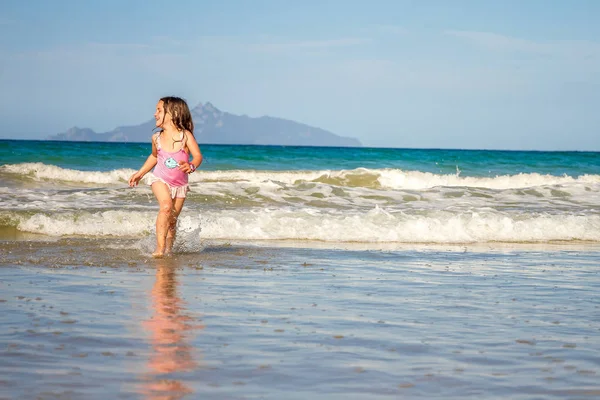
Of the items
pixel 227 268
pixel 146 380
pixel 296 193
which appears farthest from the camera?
pixel 296 193

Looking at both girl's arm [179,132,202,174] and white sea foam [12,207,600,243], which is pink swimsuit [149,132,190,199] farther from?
white sea foam [12,207,600,243]

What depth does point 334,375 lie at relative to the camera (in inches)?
151

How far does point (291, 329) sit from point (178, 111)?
156 inches

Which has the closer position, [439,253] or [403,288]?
[403,288]

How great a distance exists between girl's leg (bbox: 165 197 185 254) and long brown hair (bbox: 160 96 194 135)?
760 millimetres

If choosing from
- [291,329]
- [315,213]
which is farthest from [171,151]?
[315,213]

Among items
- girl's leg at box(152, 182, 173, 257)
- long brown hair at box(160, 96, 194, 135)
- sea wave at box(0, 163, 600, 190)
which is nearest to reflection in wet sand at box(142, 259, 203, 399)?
girl's leg at box(152, 182, 173, 257)

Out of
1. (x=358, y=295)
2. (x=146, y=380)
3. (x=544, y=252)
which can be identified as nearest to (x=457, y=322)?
(x=358, y=295)

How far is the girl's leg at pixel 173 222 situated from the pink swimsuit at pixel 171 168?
3.2 inches

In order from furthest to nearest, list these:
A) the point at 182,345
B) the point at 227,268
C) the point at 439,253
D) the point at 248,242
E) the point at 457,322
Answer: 1. the point at 248,242
2. the point at 439,253
3. the point at 227,268
4. the point at 457,322
5. the point at 182,345

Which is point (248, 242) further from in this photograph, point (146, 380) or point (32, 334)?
point (146, 380)

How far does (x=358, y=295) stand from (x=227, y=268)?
1.93 m

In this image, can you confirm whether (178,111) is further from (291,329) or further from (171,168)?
(291,329)

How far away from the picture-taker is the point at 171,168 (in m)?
8.30
